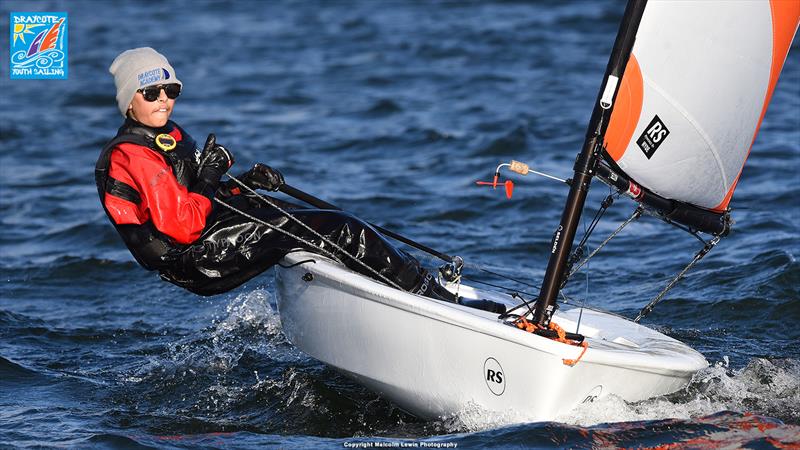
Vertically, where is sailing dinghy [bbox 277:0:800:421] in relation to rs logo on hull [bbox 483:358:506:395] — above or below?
above

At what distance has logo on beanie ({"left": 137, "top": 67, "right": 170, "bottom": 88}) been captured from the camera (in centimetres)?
422

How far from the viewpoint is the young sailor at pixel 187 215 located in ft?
13.4

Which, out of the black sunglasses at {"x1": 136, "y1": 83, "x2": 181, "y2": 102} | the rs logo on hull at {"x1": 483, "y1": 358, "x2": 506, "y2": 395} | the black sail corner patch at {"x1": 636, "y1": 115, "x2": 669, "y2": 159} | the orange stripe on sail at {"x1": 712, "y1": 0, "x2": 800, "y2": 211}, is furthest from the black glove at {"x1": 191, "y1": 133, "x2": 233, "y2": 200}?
the orange stripe on sail at {"x1": 712, "y1": 0, "x2": 800, "y2": 211}

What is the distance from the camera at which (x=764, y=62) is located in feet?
13.5

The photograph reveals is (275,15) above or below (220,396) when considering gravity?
above

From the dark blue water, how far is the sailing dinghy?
0.16m

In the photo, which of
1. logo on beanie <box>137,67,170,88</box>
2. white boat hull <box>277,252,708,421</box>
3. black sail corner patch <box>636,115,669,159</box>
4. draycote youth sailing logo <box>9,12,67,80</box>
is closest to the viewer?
white boat hull <box>277,252,708,421</box>

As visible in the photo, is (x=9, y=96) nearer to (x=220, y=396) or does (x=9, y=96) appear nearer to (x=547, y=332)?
(x=220, y=396)

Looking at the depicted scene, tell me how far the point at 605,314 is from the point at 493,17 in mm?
10993

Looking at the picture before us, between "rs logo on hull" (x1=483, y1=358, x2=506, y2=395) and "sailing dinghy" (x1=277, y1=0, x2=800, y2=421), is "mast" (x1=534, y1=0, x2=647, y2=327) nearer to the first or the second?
"sailing dinghy" (x1=277, y1=0, x2=800, y2=421)

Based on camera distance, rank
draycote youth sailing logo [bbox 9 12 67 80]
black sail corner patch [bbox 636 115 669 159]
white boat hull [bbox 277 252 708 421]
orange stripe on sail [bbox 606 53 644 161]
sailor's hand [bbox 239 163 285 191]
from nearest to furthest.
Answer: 1. white boat hull [bbox 277 252 708 421]
2. orange stripe on sail [bbox 606 53 644 161]
3. black sail corner patch [bbox 636 115 669 159]
4. sailor's hand [bbox 239 163 285 191]
5. draycote youth sailing logo [bbox 9 12 67 80]

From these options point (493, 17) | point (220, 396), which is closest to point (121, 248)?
point (220, 396)

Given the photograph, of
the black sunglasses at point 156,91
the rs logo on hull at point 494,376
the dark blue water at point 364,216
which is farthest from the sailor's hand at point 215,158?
the rs logo on hull at point 494,376

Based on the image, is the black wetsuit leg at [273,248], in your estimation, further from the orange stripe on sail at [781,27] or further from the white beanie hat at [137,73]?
the orange stripe on sail at [781,27]
